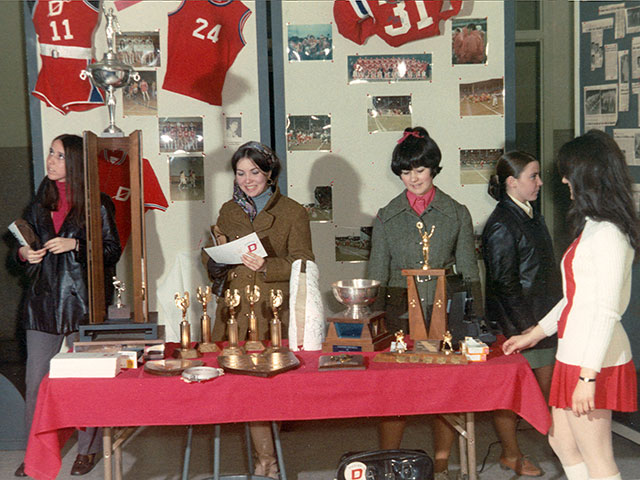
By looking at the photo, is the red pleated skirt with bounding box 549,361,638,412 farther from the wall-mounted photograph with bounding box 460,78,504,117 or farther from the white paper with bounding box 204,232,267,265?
the wall-mounted photograph with bounding box 460,78,504,117

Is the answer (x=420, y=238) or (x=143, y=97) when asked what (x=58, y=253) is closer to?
(x=143, y=97)

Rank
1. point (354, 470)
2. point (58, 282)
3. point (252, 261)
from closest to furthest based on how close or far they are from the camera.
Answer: point (354, 470)
point (252, 261)
point (58, 282)

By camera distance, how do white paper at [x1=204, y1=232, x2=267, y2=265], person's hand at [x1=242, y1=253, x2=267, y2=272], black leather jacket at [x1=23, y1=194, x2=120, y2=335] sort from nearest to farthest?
1. white paper at [x1=204, y1=232, x2=267, y2=265]
2. person's hand at [x1=242, y1=253, x2=267, y2=272]
3. black leather jacket at [x1=23, y1=194, x2=120, y2=335]

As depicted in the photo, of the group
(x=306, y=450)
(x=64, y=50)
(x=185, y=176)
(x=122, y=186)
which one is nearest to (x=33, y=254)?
(x=122, y=186)

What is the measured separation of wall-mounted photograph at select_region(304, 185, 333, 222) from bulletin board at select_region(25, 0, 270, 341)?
45cm

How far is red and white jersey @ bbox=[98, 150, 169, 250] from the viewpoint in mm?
4457

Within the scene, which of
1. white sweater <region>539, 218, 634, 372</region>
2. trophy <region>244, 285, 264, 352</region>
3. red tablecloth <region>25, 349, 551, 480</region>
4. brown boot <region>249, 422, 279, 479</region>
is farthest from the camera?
brown boot <region>249, 422, 279, 479</region>

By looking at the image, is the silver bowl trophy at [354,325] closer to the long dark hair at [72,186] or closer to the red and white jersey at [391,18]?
the long dark hair at [72,186]

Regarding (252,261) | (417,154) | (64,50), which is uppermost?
(64,50)

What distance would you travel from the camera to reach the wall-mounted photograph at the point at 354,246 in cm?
454

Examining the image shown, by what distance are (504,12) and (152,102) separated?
84.2 inches

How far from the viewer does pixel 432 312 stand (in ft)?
10.5

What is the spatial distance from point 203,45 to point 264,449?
2306 millimetres

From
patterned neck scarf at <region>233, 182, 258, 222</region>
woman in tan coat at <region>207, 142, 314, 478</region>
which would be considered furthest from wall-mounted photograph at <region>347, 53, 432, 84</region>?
patterned neck scarf at <region>233, 182, 258, 222</region>
